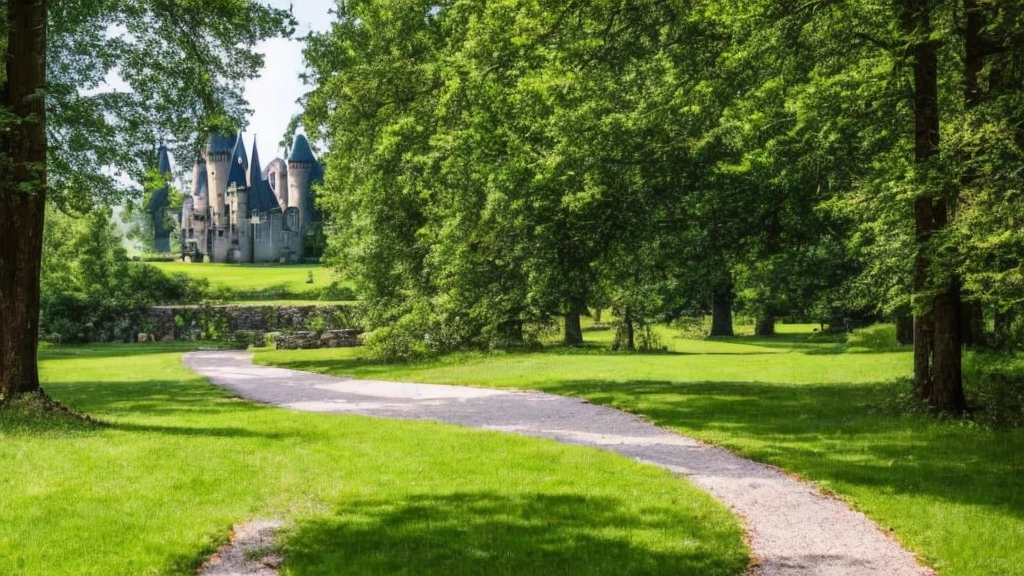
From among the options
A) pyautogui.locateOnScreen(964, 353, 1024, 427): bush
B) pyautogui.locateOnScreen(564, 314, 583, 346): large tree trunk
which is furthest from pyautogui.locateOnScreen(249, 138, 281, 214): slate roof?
pyautogui.locateOnScreen(964, 353, 1024, 427): bush

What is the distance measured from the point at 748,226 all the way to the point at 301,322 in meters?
33.0

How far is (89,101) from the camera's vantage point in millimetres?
17516

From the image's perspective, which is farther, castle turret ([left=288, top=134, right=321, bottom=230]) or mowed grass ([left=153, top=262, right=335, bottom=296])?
castle turret ([left=288, top=134, right=321, bottom=230])

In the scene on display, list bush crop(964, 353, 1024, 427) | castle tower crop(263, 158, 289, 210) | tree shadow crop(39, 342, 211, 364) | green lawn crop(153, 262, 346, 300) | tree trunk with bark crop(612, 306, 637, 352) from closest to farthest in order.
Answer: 1. bush crop(964, 353, 1024, 427)
2. tree trunk with bark crop(612, 306, 637, 352)
3. tree shadow crop(39, 342, 211, 364)
4. green lawn crop(153, 262, 346, 300)
5. castle tower crop(263, 158, 289, 210)

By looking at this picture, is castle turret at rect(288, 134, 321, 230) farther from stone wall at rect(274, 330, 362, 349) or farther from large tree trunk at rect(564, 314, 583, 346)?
large tree trunk at rect(564, 314, 583, 346)

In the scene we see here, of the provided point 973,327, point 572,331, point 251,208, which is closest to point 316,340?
point 572,331

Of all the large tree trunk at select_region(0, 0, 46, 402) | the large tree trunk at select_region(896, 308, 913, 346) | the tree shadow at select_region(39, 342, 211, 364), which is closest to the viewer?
the large tree trunk at select_region(0, 0, 46, 402)

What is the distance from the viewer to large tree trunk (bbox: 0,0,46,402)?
14.0 metres

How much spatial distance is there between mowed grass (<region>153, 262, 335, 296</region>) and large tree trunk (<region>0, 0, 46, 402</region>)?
127ft

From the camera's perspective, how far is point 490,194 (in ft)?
72.9

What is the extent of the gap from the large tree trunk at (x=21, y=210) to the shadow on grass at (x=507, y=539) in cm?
833

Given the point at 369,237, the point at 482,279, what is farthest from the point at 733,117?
the point at 369,237

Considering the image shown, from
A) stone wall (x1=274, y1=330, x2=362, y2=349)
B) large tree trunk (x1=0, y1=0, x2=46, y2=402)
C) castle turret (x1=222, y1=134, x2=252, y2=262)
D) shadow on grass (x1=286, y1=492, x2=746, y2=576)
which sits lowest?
shadow on grass (x1=286, y1=492, x2=746, y2=576)

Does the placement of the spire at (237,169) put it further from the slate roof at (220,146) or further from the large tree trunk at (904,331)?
the large tree trunk at (904,331)
